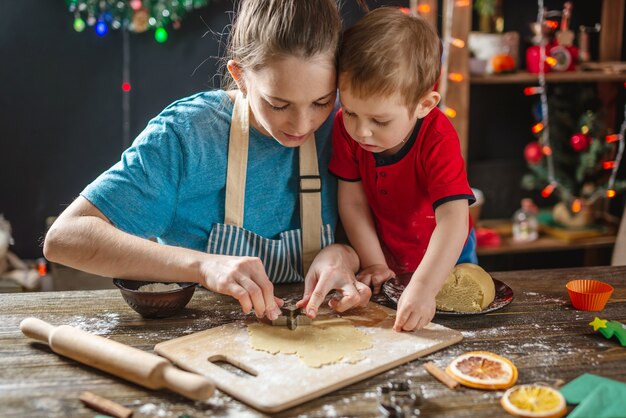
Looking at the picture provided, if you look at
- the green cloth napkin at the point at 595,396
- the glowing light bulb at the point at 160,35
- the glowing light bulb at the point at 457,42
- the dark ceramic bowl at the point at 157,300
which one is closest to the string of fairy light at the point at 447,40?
the glowing light bulb at the point at 457,42

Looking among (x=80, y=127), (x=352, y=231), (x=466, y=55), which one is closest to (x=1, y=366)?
(x=352, y=231)

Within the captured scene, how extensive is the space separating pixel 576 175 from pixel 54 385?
304cm

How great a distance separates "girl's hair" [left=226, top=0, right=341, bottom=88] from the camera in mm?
1379

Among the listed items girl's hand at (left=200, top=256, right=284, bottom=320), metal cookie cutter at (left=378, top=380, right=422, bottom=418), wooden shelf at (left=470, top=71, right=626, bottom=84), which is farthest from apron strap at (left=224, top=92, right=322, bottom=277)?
wooden shelf at (left=470, top=71, right=626, bottom=84)

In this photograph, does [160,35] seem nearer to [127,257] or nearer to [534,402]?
[127,257]

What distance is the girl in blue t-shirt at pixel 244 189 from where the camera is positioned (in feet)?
4.55

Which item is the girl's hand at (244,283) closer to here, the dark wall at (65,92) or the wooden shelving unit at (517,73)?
the dark wall at (65,92)

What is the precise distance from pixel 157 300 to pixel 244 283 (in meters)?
0.19

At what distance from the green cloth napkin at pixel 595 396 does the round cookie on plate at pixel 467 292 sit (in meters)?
0.33

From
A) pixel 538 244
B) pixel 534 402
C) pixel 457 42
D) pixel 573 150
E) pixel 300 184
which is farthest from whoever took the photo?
pixel 573 150

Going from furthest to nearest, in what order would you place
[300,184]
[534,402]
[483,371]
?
[300,184], [483,371], [534,402]

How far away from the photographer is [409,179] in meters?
1.67

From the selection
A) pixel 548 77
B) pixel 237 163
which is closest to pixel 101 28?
pixel 237 163

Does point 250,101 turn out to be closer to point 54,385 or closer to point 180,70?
point 54,385
